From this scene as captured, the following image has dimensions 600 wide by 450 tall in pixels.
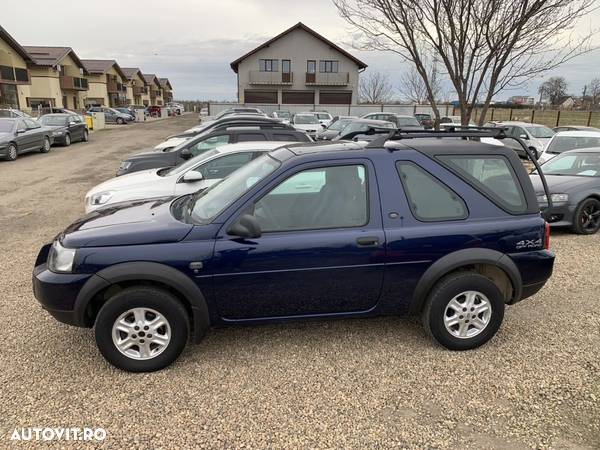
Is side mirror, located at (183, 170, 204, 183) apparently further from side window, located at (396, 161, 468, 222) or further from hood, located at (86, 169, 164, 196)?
side window, located at (396, 161, 468, 222)

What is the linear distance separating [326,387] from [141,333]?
1376 mm

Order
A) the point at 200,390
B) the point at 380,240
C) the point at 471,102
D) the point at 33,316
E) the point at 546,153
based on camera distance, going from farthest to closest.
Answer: the point at 546,153 → the point at 471,102 → the point at 33,316 → the point at 380,240 → the point at 200,390

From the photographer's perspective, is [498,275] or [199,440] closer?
[199,440]

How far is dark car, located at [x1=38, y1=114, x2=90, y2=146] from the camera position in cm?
2000

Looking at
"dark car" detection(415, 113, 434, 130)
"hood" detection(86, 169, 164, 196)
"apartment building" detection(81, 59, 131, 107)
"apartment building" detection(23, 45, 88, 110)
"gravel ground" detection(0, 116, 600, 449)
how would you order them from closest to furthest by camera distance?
"gravel ground" detection(0, 116, 600, 449)
"hood" detection(86, 169, 164, 196)
"dark car" detection(415, 113, 434, 130)
"apartment building" detection(23, 45, 88, 110)
"apartment building" detection(81, 59, 131, 107)

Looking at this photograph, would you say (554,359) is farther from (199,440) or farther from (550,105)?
(550,105)

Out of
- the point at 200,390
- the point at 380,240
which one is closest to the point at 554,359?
the point at 380,240

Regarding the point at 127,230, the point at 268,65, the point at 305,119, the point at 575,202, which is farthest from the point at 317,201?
the point at 268,65

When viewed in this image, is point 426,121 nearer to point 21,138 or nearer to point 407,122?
point 407,122

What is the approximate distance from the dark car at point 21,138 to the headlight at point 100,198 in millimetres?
11104

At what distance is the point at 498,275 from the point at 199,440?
2637 mm

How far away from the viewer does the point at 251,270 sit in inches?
124

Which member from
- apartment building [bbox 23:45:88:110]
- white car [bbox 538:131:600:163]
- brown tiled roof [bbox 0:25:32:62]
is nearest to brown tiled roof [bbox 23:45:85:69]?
apartment building [bbox 23:45:88:110]

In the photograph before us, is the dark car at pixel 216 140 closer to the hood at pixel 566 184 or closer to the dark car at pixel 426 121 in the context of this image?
the hood at pixel 566 184
